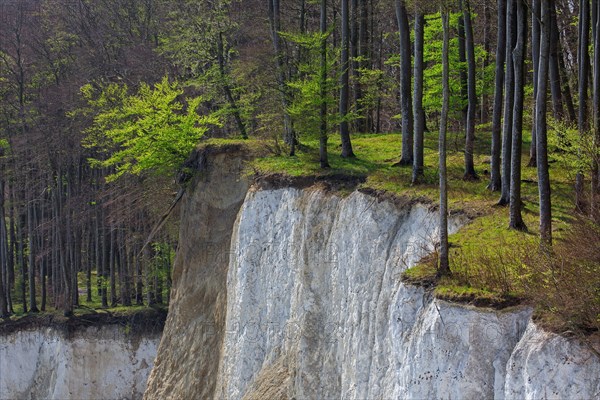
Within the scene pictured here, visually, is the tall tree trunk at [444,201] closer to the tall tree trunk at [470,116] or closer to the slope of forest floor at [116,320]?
the tall tree trunk at [470,116]

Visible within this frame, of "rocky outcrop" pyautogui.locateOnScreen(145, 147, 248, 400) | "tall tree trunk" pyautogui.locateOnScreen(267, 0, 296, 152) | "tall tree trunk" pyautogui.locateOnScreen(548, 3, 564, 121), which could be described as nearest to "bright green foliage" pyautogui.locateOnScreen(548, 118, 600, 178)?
"tall tree trunk" pyautogui.locateOnScreen(548, 3, 564, 121)

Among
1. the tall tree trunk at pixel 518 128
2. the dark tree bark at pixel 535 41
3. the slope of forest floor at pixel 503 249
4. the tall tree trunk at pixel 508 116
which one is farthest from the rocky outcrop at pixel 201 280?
the tall tree trunk at pixel 518 128

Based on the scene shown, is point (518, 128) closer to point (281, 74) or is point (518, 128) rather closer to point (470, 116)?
point (470, 116)

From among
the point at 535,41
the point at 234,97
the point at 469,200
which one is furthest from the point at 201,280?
the point at 535,41

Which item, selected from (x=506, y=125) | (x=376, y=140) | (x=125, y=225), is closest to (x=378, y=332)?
(x=506, y=125)

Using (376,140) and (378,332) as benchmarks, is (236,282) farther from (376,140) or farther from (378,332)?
(378,332)

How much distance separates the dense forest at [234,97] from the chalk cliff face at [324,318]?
1632 millimetres

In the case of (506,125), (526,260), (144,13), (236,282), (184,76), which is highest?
(144,13)

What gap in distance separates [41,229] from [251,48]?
16.0 m

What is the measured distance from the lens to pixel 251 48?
1484 inches

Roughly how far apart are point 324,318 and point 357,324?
2817 millimetres

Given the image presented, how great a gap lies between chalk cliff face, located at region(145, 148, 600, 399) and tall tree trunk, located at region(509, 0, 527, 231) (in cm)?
144

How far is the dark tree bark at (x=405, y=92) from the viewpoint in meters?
26.2

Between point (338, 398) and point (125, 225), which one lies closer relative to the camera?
point (338, 398)
